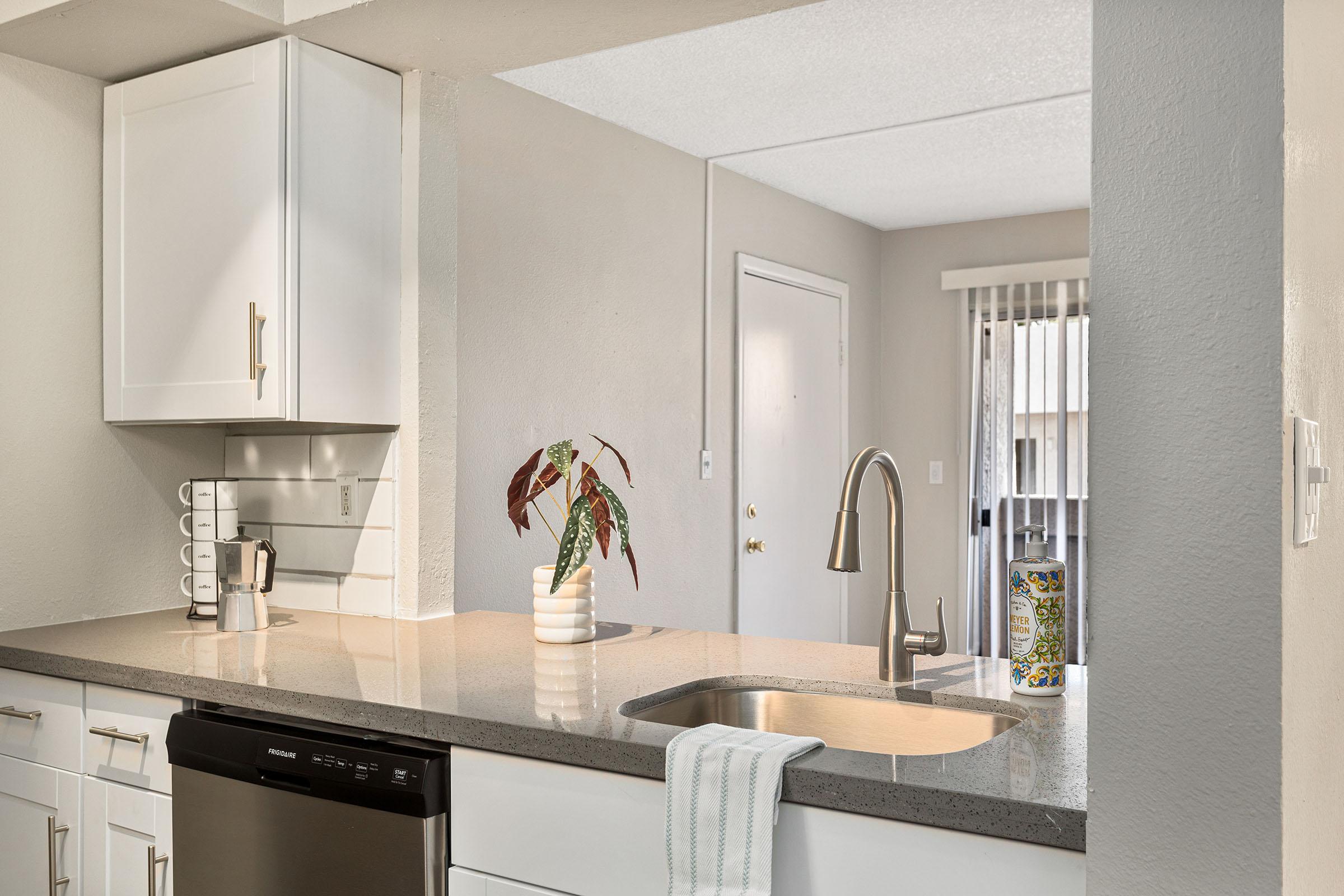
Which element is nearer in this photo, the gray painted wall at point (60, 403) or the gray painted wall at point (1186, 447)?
the gray painted wall at point (1186, 447)

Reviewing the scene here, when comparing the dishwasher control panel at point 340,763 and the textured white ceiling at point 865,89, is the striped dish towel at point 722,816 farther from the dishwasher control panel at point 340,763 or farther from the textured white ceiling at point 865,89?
the textured white ceiling at point 865,89

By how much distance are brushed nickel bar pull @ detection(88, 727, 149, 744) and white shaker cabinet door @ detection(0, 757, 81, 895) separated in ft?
0.35

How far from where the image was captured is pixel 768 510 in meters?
4.17

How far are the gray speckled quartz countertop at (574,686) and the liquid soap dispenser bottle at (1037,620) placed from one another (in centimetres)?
3

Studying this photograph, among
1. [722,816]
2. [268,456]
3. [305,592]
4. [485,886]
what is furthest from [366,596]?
[722,816]

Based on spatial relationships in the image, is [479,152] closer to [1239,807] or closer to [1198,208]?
[1198,208]

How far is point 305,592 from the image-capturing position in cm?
245

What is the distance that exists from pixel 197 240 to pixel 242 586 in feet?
2.22

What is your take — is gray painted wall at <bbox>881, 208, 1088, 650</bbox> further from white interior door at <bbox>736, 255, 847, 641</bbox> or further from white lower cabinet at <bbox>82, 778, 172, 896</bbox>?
white lower cabinet at <bbox>82, 778, 172, 896</bbox>

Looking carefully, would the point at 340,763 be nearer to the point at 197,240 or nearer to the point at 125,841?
the point at 125,841

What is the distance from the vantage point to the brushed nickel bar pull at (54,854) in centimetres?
186

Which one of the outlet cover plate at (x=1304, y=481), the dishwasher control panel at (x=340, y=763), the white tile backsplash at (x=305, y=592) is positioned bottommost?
the dishwasher control panel at (x=340, y=763)

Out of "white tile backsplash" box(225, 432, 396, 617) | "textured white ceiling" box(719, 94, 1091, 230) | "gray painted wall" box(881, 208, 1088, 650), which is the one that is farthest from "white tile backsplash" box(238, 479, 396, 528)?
"gray painted wall" box(881, 208, 1088, 650)

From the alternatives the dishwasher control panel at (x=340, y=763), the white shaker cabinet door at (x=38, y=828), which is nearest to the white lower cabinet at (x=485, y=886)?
the dishwasher control panel at (x=340, y=763)
